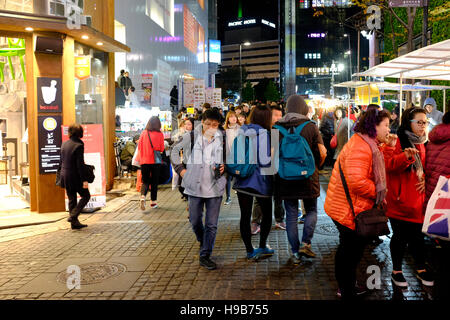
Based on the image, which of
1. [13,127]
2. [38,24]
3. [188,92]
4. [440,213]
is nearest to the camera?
[440,213]

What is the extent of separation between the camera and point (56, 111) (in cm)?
909

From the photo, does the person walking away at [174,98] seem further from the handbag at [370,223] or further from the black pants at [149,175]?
the handbag at [370,223]

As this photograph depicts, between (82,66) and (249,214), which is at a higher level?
(82,66)

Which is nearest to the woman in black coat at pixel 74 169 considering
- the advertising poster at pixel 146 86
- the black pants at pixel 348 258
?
the black pants at pixel 348 258

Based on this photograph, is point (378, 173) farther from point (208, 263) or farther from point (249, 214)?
point (208, 263)

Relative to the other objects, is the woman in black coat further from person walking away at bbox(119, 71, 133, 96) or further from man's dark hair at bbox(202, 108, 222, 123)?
person walking away at bbox(119, 71, 133, 96)

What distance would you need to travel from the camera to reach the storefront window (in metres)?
10.1

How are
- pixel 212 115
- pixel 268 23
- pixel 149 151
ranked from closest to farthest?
pixel 212 115
pixel 149 151
pixel 268 23

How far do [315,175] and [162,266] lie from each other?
243 cm

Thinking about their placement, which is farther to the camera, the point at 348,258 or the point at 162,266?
the point at 162,266

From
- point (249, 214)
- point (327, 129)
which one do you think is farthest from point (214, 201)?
point (327, 129)

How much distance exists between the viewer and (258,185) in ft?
18.6

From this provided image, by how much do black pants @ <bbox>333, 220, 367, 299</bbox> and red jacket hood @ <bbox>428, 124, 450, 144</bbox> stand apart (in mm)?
1283
